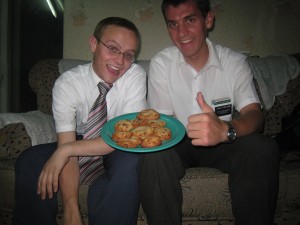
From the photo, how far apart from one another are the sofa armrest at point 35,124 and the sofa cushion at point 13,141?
0.14 ft

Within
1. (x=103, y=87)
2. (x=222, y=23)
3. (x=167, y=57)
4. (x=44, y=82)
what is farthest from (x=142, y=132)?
(x=222, y=23)

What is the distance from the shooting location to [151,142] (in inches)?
50.3

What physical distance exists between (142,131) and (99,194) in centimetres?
44

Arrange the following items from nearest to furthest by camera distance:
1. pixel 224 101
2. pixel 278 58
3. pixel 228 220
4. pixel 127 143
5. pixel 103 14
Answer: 1. pixel 127 143
2. pixel 228 220
3. pixel 224 101
4. pixel 278 58
5. pixel 103 14

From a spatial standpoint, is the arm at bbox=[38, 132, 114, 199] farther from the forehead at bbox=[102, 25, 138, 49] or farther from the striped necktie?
the forehead at bbox=[102, 25, 138, 49]

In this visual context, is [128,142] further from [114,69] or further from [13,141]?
[13,141]

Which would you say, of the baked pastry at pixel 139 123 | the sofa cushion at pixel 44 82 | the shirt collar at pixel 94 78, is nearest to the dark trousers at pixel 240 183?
the baked pastry at pixel 139 123

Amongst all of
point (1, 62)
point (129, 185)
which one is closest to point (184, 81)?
point (129, 185)

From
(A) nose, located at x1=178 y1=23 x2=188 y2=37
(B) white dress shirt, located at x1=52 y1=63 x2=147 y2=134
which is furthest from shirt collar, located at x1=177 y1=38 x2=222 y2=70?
(B) white dress shirt, located at x1=52 y1=63 x2=147 y2=134

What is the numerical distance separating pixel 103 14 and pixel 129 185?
223cm

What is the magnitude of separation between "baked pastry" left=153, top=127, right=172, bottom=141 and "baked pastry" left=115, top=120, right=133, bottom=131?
0.15 m

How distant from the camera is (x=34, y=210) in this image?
4.65 ft

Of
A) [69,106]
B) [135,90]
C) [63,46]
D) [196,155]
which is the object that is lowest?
[196,155]

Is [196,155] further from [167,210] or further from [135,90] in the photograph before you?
[135,90]
